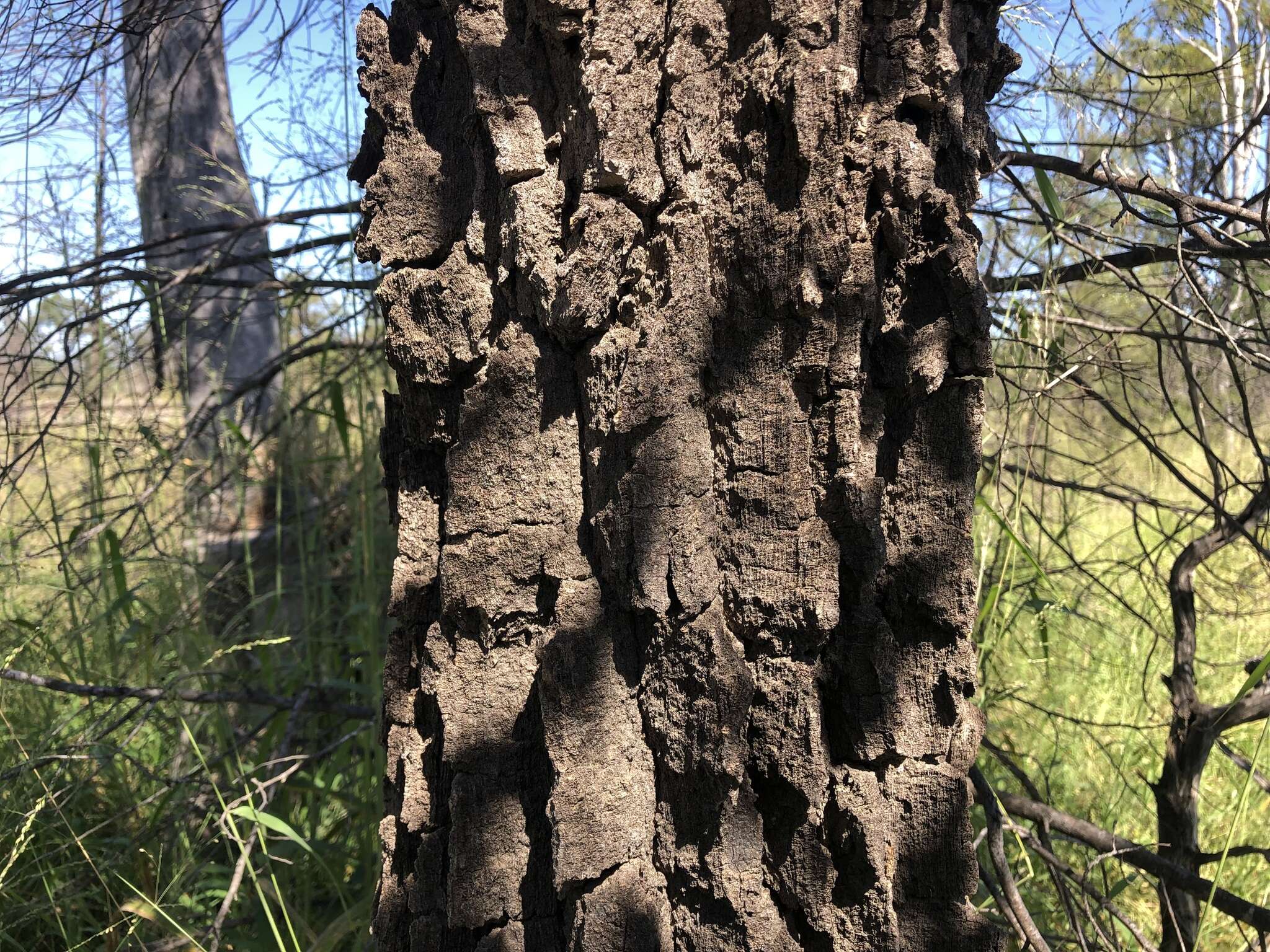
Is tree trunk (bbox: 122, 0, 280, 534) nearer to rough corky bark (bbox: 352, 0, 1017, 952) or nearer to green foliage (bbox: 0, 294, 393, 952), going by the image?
green foliage (bbox: 0, 294, 393, 952)

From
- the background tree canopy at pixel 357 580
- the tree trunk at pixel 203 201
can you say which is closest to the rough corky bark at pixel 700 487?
the background tree canopy at pixel 357 580

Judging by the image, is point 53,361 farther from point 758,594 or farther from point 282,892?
point 758,594

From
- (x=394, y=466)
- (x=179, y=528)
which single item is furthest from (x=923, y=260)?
(x=179, y=528)

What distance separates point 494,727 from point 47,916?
4.94 ft

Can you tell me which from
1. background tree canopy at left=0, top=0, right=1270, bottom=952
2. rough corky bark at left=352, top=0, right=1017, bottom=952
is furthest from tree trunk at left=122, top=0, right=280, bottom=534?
rough corky bark at left=352, top=0, right=1017, bottom=952

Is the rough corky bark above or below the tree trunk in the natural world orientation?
below

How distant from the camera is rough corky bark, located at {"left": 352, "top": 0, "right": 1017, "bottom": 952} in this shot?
3.17 feet

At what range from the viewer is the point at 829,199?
943 millimetres

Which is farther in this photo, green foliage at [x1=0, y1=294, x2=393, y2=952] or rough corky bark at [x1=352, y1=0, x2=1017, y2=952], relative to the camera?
green foliage at [x1=0, y1=294, x2=393, y2=952]

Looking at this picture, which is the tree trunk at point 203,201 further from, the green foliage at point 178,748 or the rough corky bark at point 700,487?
the rough corky bark at point 700,487

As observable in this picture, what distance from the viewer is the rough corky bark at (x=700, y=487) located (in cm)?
97

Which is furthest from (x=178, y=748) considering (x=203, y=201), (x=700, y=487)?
(x=203, y=201)

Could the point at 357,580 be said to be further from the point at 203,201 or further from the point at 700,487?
the point at 203,201

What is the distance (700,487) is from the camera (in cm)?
98
